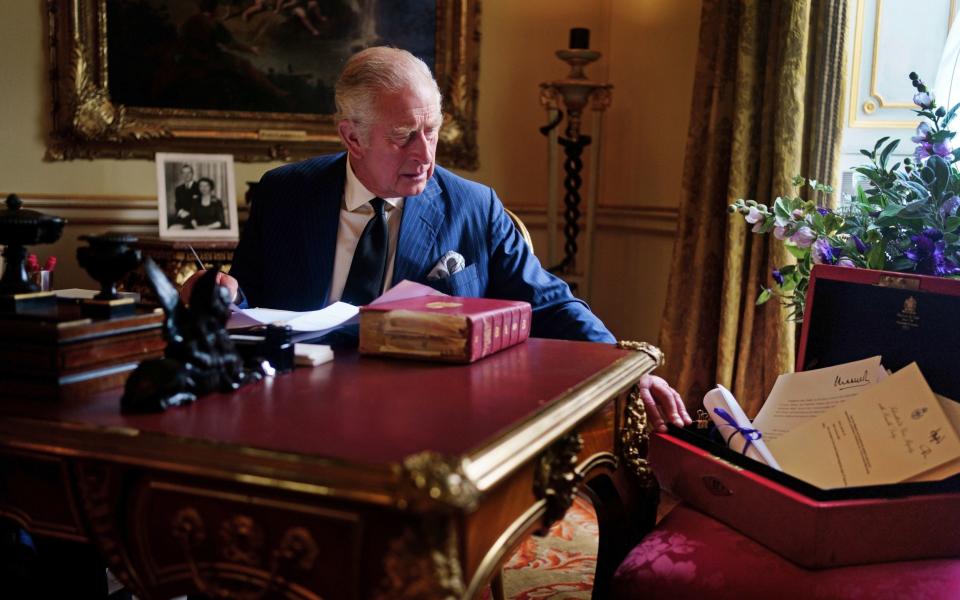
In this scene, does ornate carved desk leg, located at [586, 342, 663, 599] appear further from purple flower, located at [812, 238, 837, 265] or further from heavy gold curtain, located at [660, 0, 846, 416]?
heavy gold curtain, located at [660, 0, 846, 416]

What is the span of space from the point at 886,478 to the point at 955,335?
0.32m

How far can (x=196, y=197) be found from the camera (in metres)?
3.97

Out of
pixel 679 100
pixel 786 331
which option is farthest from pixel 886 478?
pixel 679 100

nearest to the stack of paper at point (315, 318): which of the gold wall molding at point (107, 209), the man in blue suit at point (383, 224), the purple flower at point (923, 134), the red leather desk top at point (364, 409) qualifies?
the red leather desk top at point (364, 409)

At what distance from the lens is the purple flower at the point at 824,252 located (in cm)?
203

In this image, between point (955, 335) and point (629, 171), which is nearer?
point (955, 335)

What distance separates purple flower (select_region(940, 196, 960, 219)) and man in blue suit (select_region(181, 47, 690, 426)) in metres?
0.85

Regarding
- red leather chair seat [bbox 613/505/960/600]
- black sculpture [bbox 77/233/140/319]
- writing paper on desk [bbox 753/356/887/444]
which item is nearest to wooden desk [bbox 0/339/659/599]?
black sculpture [bbox 77/233/140/319]

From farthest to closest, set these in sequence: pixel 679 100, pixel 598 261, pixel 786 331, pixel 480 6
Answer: pixel 598 261, pixel 480 6, pixel 679 100, pixel 786 331

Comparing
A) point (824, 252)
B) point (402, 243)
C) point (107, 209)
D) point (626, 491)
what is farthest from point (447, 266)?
point (107, 209)

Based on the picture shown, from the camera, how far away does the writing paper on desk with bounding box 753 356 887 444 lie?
181cm

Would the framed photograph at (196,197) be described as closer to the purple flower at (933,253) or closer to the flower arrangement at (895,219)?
the flower arrangement at (895,219)

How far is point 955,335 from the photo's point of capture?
1705 millimetres

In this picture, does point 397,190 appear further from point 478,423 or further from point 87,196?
point 87,196
